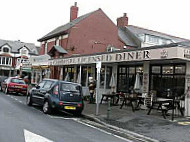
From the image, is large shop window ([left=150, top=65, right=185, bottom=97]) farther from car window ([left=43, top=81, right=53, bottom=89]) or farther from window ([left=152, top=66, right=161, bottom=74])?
car window ([left=43, top=81, right=53, bottom=89])

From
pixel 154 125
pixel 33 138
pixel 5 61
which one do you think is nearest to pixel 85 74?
pixel 154 125

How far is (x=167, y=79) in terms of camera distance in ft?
48.3

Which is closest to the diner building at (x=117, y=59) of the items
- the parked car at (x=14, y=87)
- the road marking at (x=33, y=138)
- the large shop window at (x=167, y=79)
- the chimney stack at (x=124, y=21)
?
the large shop window at (x=167, y=79)

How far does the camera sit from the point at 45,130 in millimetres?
8664

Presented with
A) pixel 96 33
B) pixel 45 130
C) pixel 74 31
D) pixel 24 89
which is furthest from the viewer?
pixel 96 33

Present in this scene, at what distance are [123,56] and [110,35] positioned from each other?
2080cm

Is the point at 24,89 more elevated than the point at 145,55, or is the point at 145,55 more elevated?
the point at 145,55

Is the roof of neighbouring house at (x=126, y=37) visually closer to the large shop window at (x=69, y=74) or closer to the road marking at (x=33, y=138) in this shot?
the large shop window at (x=69, y=74)

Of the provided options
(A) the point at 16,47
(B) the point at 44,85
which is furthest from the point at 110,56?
(A) the point at 16,47

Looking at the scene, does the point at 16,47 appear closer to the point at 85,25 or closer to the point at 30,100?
the point at 85,25

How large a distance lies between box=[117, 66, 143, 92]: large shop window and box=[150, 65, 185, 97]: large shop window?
128 centimetres

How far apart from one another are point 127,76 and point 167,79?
141 inches

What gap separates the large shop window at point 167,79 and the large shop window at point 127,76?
4.20 feet

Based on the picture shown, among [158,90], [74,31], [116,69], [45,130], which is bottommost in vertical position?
[45,130]
